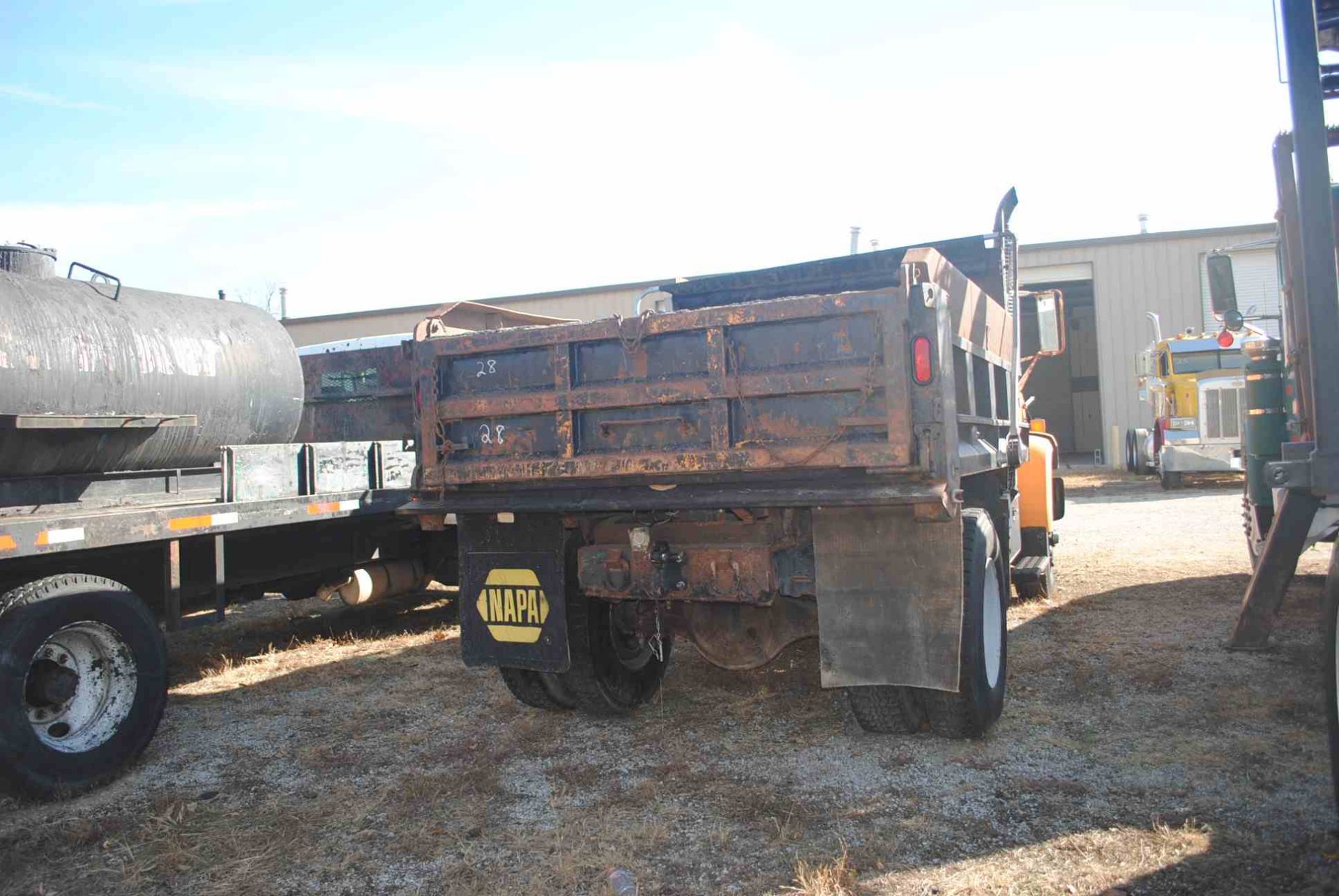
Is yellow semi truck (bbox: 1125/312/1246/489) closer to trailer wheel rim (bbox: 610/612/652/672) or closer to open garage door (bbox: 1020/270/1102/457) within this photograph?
trailer wheel rim (bbox: 610/612/652/672)

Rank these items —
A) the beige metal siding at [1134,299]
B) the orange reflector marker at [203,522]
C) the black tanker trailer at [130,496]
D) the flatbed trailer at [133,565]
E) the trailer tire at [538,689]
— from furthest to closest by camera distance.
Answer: the beige metal siding at [1134,299], the trailer tire at [538,689], the orange reflector marker at [203,522], the black tanker trailer at [130,496], the flatbed trailer at [133,565]

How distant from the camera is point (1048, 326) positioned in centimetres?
773

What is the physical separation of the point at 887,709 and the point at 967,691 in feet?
1.34

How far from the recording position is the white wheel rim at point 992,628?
4.82 m

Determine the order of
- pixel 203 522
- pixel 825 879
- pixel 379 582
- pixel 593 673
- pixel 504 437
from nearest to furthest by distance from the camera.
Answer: pixel 825 879, pixel 504 437, pixel 593 673, pixel 203 522, pixel 379 582

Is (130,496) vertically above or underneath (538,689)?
above

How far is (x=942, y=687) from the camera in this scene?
416 centimetres

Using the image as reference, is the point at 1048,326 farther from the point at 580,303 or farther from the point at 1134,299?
the point at 580,303

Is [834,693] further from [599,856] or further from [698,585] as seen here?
[599,856]

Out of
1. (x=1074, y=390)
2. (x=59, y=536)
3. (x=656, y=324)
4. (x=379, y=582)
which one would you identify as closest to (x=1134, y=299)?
(x=1074, y=390)

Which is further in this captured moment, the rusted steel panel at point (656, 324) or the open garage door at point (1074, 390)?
the open garage door at point (1074, 390)

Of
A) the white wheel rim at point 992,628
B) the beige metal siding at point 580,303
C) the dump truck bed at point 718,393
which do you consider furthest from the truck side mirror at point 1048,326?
the beige metal siding at point 580,303

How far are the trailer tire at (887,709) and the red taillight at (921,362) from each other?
153cm

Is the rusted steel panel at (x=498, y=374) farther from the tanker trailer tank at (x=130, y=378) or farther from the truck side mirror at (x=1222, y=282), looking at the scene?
the truck side mirror at (x=1222, y=282)
